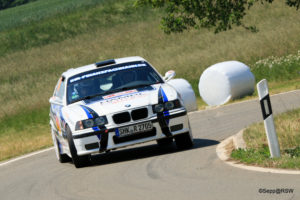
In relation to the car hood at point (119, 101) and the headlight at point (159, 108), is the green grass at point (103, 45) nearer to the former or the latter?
the car hood at point (119, 101)

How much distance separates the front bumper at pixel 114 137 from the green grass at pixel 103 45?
800cm

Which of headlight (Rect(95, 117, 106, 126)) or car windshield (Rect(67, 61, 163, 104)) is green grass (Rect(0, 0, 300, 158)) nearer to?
car windshield (Rect(67, 61, 163, 104))

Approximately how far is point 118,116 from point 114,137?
0.32m

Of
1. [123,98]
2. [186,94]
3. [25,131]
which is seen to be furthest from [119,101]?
[25,131]

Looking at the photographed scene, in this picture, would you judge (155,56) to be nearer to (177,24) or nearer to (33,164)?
(177,24)

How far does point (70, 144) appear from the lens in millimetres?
11703

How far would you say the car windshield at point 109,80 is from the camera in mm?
12523

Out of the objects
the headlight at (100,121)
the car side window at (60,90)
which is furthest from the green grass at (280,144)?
the car side window at (60,90)

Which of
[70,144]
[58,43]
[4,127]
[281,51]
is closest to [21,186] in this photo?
[70,144]

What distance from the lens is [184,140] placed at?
40.0 feet

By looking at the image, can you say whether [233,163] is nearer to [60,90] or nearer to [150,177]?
[150,177]

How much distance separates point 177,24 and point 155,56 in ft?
66.8

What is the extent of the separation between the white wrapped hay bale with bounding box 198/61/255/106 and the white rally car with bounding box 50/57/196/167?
9.93 m

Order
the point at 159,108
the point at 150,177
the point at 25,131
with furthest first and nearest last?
the point at 25,131
the point at 159,108
the point at 150,177
